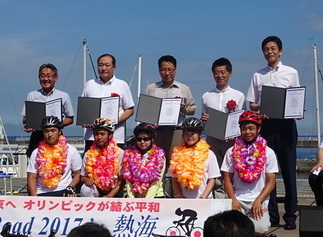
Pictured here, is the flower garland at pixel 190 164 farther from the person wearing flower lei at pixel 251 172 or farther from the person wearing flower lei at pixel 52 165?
the person wearing flower lei at pixel 52 165

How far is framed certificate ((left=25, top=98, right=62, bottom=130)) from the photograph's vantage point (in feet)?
26.3

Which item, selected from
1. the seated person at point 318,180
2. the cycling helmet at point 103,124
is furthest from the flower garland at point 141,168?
the seated person at point 318,180

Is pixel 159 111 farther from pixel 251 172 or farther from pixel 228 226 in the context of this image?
pixel 228 226

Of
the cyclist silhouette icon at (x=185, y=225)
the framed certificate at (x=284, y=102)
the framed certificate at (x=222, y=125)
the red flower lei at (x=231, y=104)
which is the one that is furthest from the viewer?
the red flower lei at (x=231, y=104)

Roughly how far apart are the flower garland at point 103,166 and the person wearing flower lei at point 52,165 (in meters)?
0.26

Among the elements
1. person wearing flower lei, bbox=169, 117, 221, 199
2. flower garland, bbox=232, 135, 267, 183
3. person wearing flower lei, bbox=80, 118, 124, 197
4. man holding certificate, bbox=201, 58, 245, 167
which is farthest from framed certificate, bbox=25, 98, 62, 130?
flower garland, bbox=232, 135, 267, 183

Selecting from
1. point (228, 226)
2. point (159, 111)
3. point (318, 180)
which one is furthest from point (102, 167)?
point (228, 226)

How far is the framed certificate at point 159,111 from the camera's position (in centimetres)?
771

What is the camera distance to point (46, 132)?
24.9 ft

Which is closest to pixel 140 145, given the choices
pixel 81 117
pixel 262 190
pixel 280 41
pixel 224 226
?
pixel 81 117

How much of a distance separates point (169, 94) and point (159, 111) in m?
0.41

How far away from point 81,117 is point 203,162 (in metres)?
1.79

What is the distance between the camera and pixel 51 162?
748 centimetres

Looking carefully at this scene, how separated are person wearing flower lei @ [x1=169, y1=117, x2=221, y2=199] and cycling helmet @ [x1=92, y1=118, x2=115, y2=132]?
0.84 m
